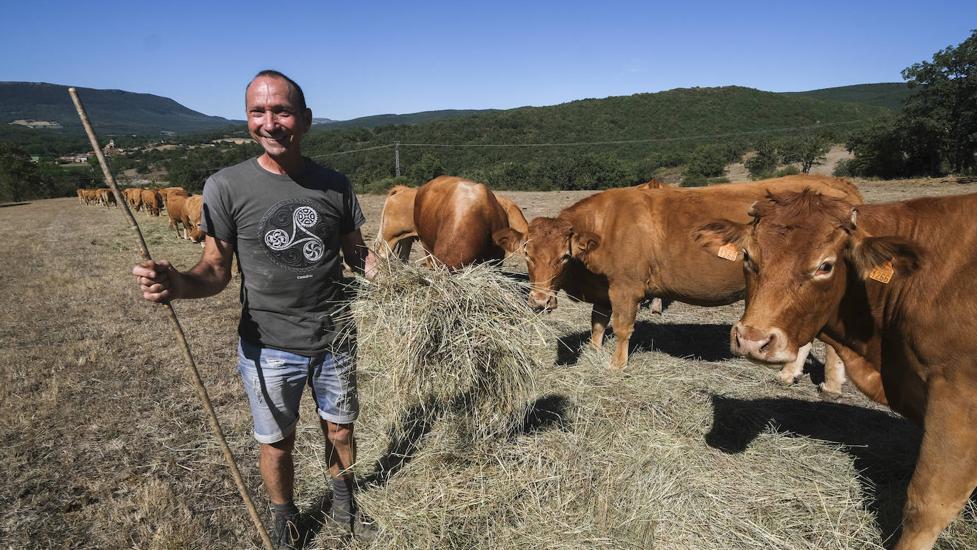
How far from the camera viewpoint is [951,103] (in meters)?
31.8

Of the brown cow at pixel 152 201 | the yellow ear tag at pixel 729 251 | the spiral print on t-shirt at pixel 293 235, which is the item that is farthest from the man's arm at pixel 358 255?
the brown cow at pixel 152 201

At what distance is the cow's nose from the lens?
273 cm

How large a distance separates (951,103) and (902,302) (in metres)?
42.2

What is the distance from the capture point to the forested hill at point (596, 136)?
5344 centimetres

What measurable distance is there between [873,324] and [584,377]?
8.77ft

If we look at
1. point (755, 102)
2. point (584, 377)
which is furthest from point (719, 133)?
point (584, 377)

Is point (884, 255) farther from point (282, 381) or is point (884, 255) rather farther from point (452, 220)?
point (452, 220)

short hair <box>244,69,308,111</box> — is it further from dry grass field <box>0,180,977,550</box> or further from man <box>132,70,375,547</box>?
dry grass field <box>0,180,977,550</box>

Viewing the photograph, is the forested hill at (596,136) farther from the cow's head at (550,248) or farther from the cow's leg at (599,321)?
the cow's head at (550,248)

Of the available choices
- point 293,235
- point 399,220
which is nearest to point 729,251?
point 293,235

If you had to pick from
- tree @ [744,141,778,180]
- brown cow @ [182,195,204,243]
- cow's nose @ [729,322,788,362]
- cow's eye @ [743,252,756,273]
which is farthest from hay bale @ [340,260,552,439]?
tree @ [744,141,778,180]

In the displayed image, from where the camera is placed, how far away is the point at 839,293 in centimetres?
307

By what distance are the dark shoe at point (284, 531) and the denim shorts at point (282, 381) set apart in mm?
613

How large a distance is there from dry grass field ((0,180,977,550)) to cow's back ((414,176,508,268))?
5.70ft
